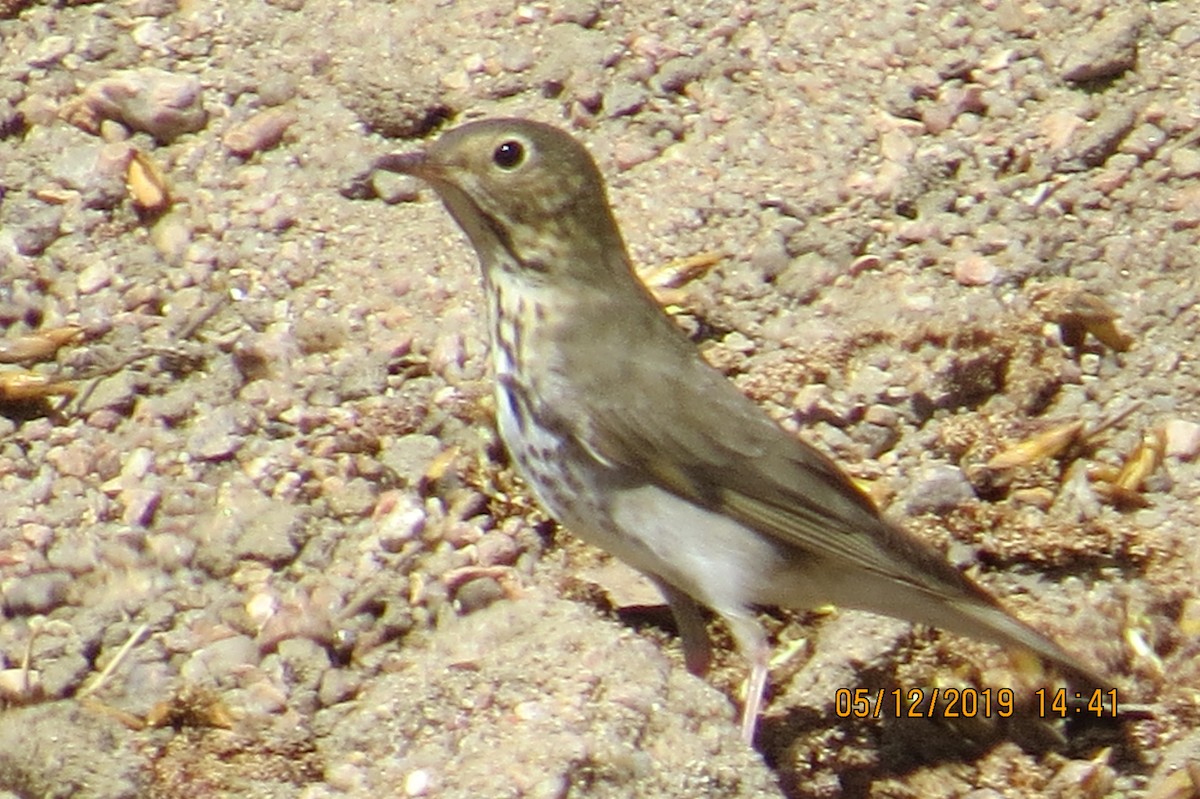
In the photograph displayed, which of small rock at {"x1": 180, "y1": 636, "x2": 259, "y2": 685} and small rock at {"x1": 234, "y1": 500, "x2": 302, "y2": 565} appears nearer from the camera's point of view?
small rock at {"x1": 180, "y1": 636, "x2": 259, "y2": 685}

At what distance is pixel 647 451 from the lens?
5.47 metres

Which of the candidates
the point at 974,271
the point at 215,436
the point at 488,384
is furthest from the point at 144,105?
the point at 974,271

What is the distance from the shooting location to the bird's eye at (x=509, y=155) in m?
5.56

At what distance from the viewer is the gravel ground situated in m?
5.18

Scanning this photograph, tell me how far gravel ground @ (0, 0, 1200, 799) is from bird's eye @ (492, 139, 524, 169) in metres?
0.69

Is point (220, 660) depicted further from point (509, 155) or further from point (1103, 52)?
Result: point (1103, 52)

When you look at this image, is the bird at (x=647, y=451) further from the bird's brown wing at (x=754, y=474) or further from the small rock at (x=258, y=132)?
the small rock at (x=258, y=132)

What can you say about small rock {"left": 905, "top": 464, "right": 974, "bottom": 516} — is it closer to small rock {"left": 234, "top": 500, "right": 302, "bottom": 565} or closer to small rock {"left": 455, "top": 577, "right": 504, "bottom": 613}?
small rock {"left": 455, "top": 577, "right": 504, "bottom": 613}

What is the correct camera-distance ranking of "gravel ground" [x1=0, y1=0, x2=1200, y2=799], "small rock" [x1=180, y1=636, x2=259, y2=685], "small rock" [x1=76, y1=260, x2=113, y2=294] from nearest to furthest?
"gravel ground" [x1=0, y1=0, x2=1200, y2=799]
"small rock" [x1=180, y1=636, x2=259, y2=685]
"small rock" [x1=76, y1=260, x2=113, y2=294]

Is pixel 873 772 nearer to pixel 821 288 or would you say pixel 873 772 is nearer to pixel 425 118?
pixel 821 288

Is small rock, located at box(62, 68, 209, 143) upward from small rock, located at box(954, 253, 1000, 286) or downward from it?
upward
